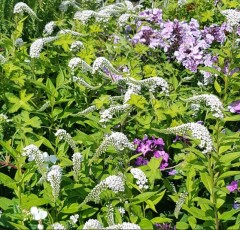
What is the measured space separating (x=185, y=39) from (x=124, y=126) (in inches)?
34.8

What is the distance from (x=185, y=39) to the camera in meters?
3.42

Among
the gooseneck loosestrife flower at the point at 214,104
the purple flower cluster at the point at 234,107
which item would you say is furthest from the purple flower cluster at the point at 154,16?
the gooseneck loosestrife flower at the point at 214,104

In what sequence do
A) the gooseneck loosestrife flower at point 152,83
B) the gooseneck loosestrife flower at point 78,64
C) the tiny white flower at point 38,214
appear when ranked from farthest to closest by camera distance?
the gooseneck loosestrife flower at point 78,64
the gooseneck loosestrife flower at point 152,83
the tiny white flower at point 38,214

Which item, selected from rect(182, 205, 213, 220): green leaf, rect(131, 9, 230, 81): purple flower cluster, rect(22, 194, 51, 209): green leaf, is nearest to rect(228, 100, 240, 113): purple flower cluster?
rect(131, 9, 230, 81): purple flower cluster

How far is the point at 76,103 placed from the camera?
3.10m

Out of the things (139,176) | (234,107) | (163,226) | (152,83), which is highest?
(152,83)

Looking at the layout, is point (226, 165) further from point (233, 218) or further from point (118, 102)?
point (118, 102)

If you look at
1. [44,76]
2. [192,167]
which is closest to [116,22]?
[44,76]

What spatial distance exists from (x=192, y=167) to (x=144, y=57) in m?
1.50

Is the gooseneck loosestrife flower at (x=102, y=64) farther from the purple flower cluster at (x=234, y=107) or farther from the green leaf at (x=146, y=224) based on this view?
the green leaf at (x=146, y=224)

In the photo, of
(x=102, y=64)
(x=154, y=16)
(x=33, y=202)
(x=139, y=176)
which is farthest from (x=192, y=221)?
(x=154, y=16)

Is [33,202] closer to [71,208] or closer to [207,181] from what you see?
[71,208]

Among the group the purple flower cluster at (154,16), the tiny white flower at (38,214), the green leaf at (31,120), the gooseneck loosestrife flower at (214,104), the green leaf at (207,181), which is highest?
the gooseneck loosestrife flower at (214,104)

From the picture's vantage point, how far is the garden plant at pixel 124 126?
2201 mm
